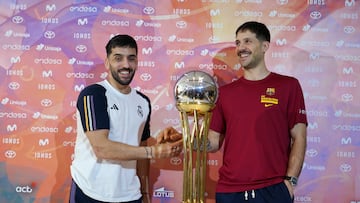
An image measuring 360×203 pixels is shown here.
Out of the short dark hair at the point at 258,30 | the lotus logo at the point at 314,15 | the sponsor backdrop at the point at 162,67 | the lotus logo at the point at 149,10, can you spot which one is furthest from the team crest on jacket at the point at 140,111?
the lotus logo at the point at 314,15

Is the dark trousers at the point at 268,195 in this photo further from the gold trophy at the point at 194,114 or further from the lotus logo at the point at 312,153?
the lotus logo at the point at 312,153

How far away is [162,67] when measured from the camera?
107 inches

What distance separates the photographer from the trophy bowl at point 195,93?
1.79 m

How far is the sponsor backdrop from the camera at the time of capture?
2.68m

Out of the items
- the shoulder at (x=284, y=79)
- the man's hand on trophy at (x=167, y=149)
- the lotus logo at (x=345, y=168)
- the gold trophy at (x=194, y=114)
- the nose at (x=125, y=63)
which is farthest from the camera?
the lotus logo at (x=345, y=168)

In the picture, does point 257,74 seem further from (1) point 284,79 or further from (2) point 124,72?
(2) point 124,72

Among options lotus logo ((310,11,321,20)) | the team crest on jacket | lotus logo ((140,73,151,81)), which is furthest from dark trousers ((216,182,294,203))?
lotus logo ((310,11,321,20))

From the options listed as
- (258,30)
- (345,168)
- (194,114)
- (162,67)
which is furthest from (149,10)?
(345,168)

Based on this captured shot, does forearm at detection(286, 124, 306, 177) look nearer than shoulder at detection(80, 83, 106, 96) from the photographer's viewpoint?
No

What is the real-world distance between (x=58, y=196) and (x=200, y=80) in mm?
1372

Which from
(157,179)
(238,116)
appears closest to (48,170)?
(157,179)

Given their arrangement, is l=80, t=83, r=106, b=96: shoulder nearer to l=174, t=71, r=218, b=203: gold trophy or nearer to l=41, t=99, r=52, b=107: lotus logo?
l=174, t=71, r=218, b=203: gold trophy

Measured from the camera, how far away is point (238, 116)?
2.18 metres

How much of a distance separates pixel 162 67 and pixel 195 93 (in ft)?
3.14
